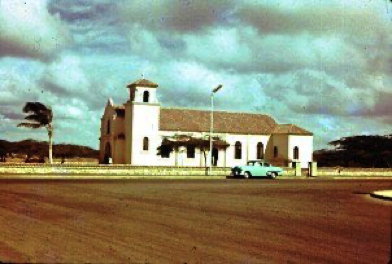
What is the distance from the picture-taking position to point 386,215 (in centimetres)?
1596

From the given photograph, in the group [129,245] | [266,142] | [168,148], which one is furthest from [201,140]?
[129,245]

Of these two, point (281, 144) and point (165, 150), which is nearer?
point (165, 150)

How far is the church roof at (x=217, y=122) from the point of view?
7069 cm

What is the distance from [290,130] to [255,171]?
93.9 ft

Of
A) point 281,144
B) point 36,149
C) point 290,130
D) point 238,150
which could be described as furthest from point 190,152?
point 36,149

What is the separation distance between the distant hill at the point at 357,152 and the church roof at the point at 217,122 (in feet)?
83.2

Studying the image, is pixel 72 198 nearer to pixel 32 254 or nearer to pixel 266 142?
pixel 32 254

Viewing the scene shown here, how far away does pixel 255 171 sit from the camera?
46.9m

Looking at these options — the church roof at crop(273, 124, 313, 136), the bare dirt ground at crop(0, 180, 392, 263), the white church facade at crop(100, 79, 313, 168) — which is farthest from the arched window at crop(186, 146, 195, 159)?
the bare dirt ground at crop(0, 180, 392, 263)

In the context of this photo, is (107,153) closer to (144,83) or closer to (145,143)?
(145,143)

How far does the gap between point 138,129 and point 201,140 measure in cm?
784

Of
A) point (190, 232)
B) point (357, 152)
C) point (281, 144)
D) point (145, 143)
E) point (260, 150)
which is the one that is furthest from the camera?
point (357, 152)

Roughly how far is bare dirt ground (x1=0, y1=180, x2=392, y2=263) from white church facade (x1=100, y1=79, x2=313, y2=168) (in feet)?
160

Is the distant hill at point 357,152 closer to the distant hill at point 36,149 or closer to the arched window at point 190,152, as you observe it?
the arched window at point 190,152
